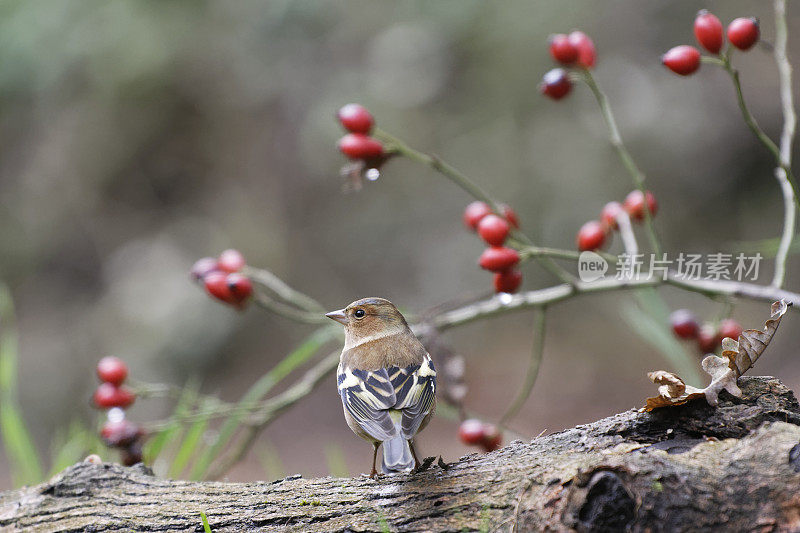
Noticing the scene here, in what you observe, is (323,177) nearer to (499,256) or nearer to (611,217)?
(611,217)

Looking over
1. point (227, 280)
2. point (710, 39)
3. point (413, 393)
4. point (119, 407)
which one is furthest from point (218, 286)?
point (710, 39)

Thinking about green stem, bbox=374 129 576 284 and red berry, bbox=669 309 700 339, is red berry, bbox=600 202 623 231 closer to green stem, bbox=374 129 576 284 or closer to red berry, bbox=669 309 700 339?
green stem, bbox=374 129 576 284

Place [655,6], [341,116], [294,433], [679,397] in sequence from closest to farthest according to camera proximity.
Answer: [679,397] < [341,116] < [655,6] < [294,433]

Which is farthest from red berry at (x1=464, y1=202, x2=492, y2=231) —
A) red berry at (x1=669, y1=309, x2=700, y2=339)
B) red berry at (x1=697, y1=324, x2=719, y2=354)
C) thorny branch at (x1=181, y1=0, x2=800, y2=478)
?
red berry at (x1=697, y1=324, x2=719, y2=354)

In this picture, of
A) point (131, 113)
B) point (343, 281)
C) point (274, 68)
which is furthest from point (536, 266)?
point (131, 113)

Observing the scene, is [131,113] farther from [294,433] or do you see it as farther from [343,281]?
[294,433]

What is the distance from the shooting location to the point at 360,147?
2803mm

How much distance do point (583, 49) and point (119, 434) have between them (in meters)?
2.24

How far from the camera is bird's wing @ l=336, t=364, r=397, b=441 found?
2223 mm

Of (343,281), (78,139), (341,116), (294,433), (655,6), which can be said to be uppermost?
(78,139)

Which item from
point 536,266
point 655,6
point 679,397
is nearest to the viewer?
point 679,397

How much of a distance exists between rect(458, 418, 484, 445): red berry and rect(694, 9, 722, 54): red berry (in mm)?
1584

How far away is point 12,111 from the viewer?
307 inches

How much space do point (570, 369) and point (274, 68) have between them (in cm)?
405
